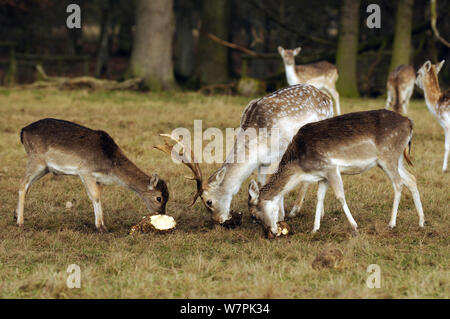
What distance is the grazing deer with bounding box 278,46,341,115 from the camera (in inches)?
596

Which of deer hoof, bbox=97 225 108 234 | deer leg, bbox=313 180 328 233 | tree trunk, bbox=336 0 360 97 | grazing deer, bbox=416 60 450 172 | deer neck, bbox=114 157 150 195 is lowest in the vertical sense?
deer hoof, bbox=97 225 108 234

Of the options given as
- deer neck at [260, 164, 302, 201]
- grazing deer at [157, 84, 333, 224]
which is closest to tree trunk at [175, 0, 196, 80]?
grazing deer at [157, 84, 333, 224]

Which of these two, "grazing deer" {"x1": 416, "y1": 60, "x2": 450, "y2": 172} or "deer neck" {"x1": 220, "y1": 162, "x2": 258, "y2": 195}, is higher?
"grazing deer" {"x1": 416, "y1": 60, "x2": 450, "y2": 172}

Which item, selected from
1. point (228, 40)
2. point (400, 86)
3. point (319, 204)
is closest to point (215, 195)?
point (319, 204)

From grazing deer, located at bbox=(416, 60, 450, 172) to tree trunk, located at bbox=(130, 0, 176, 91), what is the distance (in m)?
10.8

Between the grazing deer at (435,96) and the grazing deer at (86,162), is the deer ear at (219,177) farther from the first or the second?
the grazing deer at (435,96)

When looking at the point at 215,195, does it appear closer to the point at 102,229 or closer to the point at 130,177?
the point at 130,177

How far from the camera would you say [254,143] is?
7027 millimetres

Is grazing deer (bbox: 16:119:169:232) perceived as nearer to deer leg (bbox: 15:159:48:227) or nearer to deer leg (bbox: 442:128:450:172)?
deer leg (bbox: 15:159:48:227)

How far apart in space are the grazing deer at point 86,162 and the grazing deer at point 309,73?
28.7 feet

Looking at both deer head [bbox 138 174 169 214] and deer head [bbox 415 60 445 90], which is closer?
deer head [bbox 138 174 169 214]

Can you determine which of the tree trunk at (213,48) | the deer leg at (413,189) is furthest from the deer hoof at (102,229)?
the tree trunk at (213,48)

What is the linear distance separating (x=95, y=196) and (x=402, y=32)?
13089mm
